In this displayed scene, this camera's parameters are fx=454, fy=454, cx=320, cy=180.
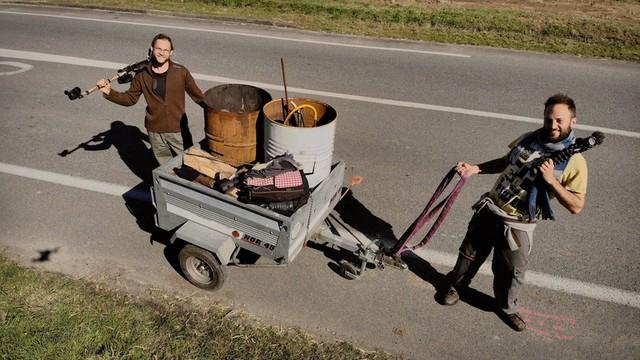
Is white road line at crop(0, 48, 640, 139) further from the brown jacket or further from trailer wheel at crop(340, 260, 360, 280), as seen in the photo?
trailer wheel at crop(340, 260, 360, 280)

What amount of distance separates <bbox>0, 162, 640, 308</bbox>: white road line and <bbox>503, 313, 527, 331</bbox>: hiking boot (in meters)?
0.60

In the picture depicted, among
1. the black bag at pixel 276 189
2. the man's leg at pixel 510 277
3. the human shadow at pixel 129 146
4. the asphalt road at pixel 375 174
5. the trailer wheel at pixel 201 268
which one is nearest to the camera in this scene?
the black bag at pixel 276 189

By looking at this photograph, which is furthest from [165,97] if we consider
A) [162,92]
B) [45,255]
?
[45,255]

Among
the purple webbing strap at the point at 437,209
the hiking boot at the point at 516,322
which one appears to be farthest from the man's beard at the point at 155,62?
the hiking boot at the point at 516,322

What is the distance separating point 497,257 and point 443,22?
9.51 meters

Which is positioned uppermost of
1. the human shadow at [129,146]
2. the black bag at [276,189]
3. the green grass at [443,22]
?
the green grass at [443,22]

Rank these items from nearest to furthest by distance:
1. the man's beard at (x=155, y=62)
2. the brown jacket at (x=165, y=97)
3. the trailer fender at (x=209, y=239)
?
the trailer fender at (x=209, y=239), the man's beard at (x=155, y=62), the brown jacket at (x=165, y=97)

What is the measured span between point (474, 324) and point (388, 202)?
1.96 m

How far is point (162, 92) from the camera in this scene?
186 inches

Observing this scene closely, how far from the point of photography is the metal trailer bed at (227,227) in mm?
3725

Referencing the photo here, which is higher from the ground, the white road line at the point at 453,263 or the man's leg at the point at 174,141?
the man's leg at the point at 174,141

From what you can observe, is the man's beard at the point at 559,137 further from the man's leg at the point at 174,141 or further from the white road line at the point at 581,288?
the man's leg at the point at 174,141

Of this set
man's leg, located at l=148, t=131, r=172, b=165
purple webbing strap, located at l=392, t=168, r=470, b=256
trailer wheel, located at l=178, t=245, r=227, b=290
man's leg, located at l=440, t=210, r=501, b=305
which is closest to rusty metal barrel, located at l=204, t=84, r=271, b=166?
man's leg, located at l=148, t=131, r=172, b=165

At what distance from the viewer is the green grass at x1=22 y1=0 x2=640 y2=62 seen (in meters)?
11.0
